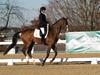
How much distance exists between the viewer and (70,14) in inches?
2200

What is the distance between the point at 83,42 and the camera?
2961 centimetres

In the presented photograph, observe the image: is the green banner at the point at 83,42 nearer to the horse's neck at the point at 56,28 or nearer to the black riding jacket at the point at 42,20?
the horse's neck at the point at 56,28

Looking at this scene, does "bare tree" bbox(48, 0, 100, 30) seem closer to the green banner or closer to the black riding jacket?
the green banner

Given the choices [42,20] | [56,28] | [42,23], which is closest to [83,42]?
[56,28]

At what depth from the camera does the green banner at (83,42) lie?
28.9 meters

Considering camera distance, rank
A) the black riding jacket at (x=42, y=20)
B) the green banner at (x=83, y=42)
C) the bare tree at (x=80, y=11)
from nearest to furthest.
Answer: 1. the black riding jacket at (x=42, y=20)
2. the green banner at (x=83, y=42)
3. the bare tree at (x=80, y=11)

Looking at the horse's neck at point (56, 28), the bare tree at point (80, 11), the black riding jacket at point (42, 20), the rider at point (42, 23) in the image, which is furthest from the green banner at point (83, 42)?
the bare tree at point (80, 11)

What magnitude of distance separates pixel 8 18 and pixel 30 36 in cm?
2693

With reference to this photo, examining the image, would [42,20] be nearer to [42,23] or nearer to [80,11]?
[42,23]

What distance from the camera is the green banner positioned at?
28938 mm

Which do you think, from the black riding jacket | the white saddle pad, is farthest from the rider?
the white saddle pad

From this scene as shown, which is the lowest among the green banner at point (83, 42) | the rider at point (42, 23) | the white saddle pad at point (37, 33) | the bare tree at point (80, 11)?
the bare tree at point (80, 11)

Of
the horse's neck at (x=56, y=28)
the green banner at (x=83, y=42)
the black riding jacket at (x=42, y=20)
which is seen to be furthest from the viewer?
the green banner at (x=83, y=42)

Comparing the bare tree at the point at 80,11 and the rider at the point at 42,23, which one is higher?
the rider at the point at 42,23
